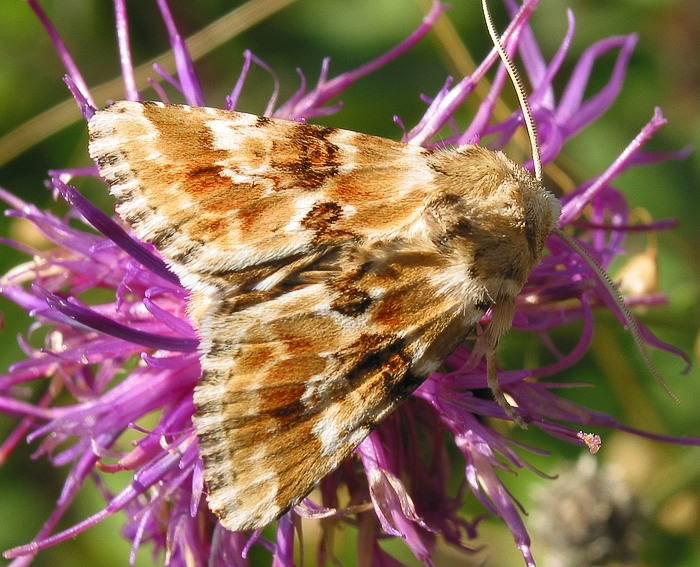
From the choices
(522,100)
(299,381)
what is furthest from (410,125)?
(299,381)

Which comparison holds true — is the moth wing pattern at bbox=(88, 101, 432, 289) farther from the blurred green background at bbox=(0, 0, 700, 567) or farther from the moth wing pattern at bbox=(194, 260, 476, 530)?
the blurred green background at bbox=(0, 0, 700, 567)

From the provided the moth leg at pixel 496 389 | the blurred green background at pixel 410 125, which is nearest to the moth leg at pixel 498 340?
the moth leg at pixel 496 389

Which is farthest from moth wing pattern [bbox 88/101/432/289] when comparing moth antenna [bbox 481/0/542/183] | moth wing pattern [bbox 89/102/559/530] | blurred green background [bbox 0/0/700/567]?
blurred green background [bbox 0/0/700/567]

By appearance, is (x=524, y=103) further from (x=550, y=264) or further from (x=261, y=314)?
(x=261, y=314)

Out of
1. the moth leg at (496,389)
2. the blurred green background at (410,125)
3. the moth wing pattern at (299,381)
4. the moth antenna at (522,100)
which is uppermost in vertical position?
the moth antenna at (522,100)

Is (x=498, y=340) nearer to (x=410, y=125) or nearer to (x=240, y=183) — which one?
(x=240, y=183)

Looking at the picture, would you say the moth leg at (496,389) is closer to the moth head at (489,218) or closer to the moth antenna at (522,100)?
the moth head at (489,218)
